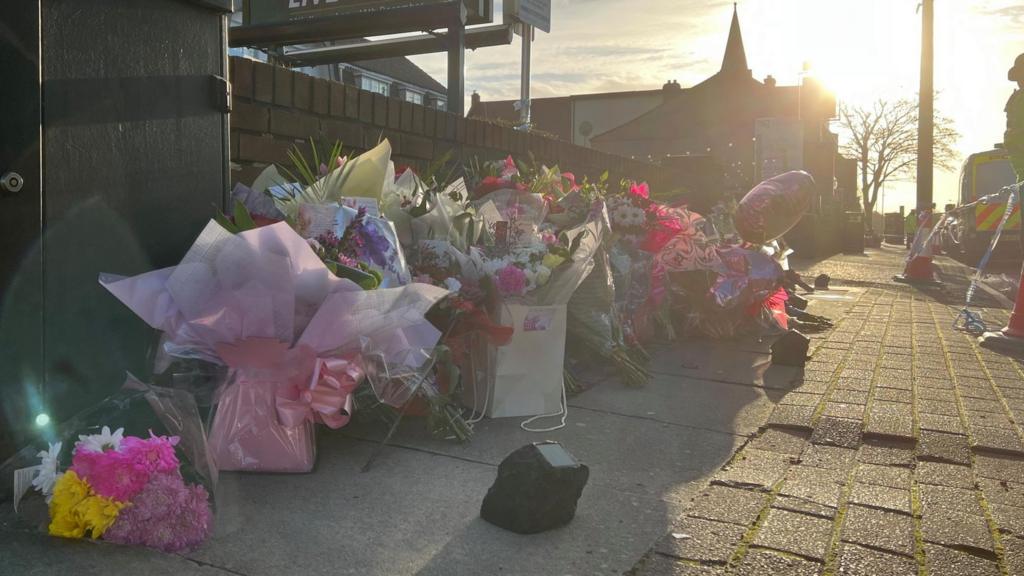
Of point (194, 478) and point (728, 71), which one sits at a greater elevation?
point (728, 71)

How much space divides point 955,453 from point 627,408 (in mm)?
1404

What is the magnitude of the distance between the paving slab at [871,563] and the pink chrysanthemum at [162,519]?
5.73ft

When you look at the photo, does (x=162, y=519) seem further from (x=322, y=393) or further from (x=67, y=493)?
(x=322, y=393)

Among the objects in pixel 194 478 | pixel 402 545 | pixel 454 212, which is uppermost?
pixel 454 212

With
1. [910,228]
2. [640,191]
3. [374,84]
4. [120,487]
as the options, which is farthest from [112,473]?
[910,228]

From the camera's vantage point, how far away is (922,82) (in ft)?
55.0

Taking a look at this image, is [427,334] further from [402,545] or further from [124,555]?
[124,555]

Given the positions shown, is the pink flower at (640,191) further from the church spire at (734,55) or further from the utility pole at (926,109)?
the church spire at (734,55)

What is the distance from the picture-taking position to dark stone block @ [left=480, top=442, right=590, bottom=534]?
92.5 inches

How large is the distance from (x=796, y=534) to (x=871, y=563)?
230mm

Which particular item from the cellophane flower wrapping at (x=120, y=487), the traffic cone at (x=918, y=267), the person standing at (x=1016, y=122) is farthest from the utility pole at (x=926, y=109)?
the cellophane flower wrapping at (x=120, y=487)

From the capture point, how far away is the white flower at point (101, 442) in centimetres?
215

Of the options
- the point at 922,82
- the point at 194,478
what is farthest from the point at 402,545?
the point at 922,82

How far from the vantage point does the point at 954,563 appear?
87.5 inches
